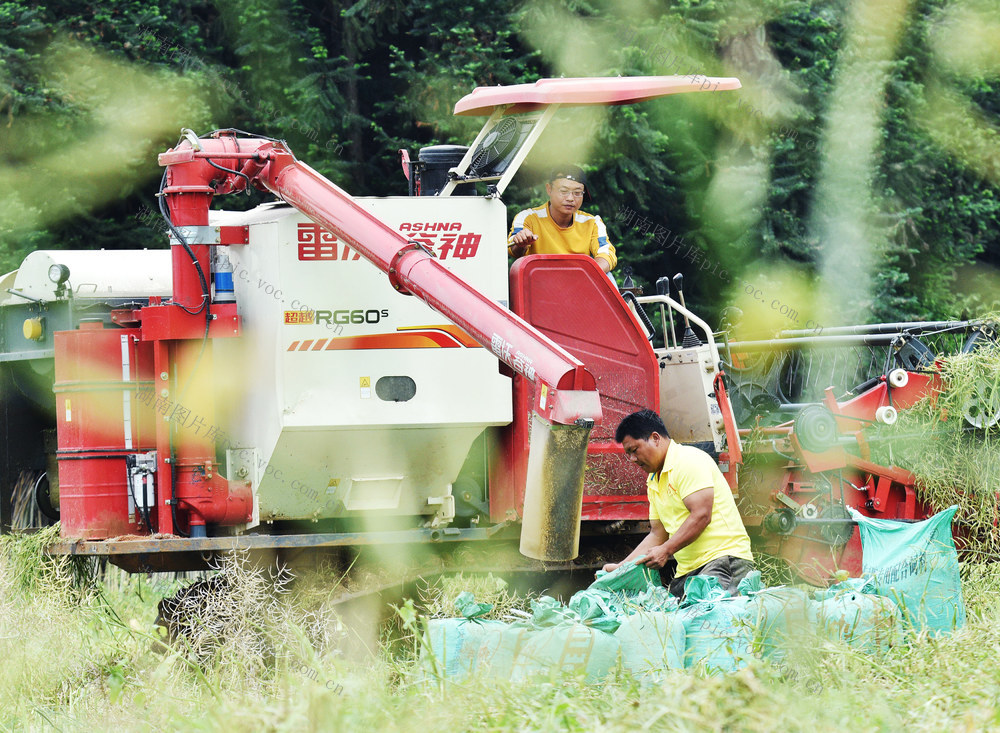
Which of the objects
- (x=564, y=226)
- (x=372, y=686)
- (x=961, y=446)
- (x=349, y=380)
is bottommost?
(x=372, y=686)

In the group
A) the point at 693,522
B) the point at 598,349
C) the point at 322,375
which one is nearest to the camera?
the point at 693,522

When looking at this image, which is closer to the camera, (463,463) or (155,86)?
(463,463)

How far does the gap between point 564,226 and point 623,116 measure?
5.21 m

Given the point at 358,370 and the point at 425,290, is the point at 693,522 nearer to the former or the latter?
the point at 425,290

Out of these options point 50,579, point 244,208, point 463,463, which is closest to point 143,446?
point 50,579

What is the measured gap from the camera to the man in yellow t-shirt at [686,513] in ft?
18.3

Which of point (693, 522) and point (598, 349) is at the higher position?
point (598, 349)

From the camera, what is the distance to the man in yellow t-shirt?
Result: 18.3 feet

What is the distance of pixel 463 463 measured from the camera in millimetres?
6695

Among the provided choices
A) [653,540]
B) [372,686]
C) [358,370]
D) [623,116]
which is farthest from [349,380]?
[623,116]

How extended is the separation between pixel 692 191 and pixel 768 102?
1.24 meters

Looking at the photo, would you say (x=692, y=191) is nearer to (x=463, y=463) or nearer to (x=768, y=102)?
(x=768, y=102)

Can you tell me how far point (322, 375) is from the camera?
6.24 m

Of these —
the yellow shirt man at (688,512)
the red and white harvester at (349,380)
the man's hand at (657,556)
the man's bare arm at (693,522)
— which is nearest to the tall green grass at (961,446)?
the red and white harvester at (349,380)
